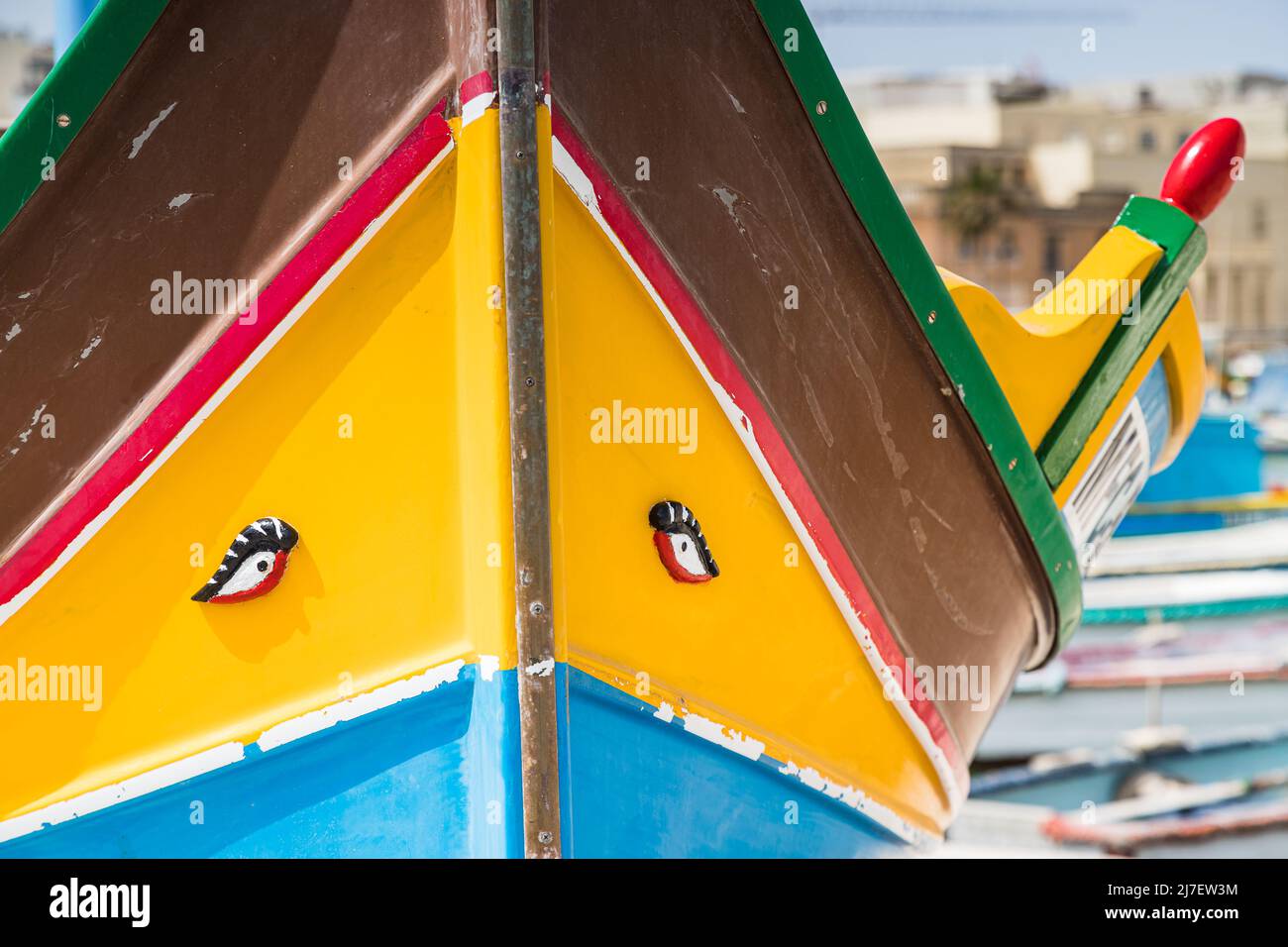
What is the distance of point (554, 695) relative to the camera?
74.2 inches

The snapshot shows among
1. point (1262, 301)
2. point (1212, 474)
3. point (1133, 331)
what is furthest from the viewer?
point (1262, 301)

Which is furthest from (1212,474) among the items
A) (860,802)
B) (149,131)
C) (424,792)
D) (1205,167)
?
(149,131)

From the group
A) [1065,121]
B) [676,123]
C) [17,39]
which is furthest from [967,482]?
[1065,121]

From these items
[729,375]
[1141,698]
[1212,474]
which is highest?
[729,375]

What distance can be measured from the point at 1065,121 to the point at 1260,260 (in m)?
6.33

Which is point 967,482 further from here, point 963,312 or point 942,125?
point 942,125

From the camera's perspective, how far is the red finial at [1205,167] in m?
2.91

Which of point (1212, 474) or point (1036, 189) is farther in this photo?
point (1036, 189)

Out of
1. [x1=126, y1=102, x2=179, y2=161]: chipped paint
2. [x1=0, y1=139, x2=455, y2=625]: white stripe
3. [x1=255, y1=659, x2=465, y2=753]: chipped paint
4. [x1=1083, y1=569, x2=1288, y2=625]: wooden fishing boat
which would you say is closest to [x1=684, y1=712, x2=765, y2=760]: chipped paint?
[x1=255, y1=659, x2=465, y2=753]: chipped paint

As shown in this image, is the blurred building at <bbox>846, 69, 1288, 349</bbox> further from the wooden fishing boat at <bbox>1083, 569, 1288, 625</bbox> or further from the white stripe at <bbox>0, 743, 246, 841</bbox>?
the white stripe at <bbox>0, 743, 246, 841</bbox>

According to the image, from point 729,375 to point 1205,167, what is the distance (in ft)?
4.73

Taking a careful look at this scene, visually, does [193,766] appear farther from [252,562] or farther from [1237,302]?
[1237,302]

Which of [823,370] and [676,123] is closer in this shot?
[676,123]

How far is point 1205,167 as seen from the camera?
2910mm
